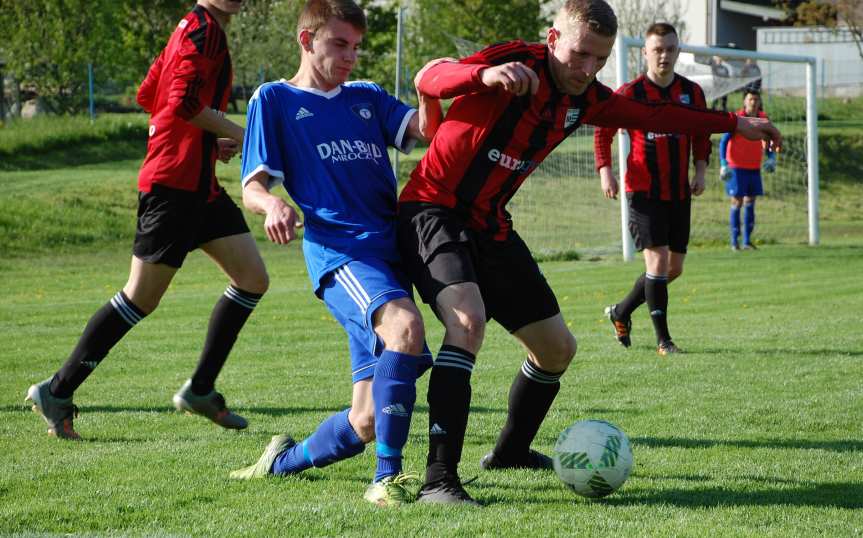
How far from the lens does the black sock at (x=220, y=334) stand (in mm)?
5797

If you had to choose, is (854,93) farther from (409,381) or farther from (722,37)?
(409,381)

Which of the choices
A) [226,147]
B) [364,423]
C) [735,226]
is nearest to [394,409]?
[364,423]

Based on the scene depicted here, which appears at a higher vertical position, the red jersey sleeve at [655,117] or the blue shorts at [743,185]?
the red jersey sleeve at [655,117]

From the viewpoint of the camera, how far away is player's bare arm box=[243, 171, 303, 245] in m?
3.85

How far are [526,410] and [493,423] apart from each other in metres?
1.16

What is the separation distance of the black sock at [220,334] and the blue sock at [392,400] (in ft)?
6.18

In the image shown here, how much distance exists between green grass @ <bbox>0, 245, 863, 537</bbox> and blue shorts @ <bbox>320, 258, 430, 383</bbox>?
622 mm

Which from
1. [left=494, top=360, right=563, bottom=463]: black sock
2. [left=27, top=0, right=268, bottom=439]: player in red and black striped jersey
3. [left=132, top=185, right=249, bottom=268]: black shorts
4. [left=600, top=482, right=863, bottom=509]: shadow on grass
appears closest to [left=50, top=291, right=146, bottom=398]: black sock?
[left=27, top=0, right=268, bottom=439]: player in red and black striped jersey

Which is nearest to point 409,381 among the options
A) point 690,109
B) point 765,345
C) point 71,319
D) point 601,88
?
point 601,88

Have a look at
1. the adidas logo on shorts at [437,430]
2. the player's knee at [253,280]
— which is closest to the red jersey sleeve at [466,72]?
the adidas logo on shorts at [437,430]

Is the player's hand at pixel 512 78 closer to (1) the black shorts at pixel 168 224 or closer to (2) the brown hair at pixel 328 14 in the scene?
(2) the brown hair at pixel 328 14

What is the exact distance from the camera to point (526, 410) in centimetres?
483

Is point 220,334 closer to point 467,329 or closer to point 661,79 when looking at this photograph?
point 467,329

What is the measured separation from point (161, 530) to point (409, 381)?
103 cm
